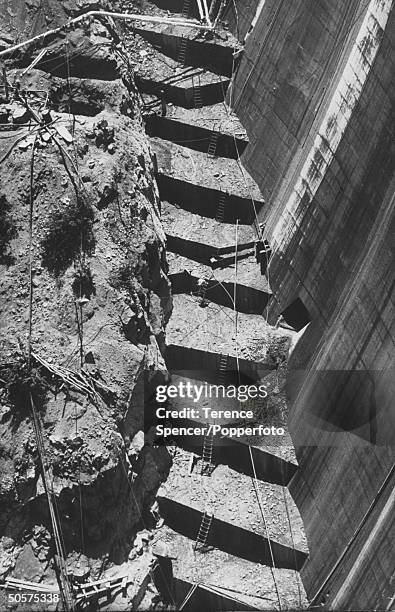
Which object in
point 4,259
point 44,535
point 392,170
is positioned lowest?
point 44,535

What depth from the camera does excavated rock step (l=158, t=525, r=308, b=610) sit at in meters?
27.2

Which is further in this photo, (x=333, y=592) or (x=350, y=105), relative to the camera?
(x=350, y=105)

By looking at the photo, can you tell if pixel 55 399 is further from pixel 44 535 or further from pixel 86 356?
pixel 44 535

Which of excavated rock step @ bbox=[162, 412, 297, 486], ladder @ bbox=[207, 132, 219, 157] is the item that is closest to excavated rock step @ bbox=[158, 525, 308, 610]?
excavated rock step @ bbox=[162, 412, 297, 486]

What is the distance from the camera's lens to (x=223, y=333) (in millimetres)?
31641

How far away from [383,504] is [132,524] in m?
8.29

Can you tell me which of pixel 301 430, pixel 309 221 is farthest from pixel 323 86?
pixel 301 430

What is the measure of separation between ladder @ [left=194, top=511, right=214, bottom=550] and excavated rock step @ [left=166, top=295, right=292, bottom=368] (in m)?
5.64

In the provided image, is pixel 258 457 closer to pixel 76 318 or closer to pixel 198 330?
pixel 198 330

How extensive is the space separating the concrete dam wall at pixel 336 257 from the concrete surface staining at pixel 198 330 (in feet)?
0.27

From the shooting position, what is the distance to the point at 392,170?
2728 centimetres

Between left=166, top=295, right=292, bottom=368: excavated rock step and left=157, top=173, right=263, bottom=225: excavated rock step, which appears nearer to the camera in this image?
left=166, top=295, right=292, bottom=368: excavated rock step

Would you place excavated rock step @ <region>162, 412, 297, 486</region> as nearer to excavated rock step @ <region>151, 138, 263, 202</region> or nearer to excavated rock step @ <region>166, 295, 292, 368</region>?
excavated rock step @ <region>166, 295, 292, 368</region>

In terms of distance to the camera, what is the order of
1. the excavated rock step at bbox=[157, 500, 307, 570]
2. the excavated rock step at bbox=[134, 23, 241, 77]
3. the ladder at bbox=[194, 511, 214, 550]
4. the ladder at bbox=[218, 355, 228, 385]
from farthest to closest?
the excavated rock step at bbox=[134, 23, 241, 77]
the ladder at bbox=[218, 355, 228, 385]
the ladder at bbox=[194, 511, 214, 550]
the excavated rock step at bbox=[157, 500, 307, 570]
